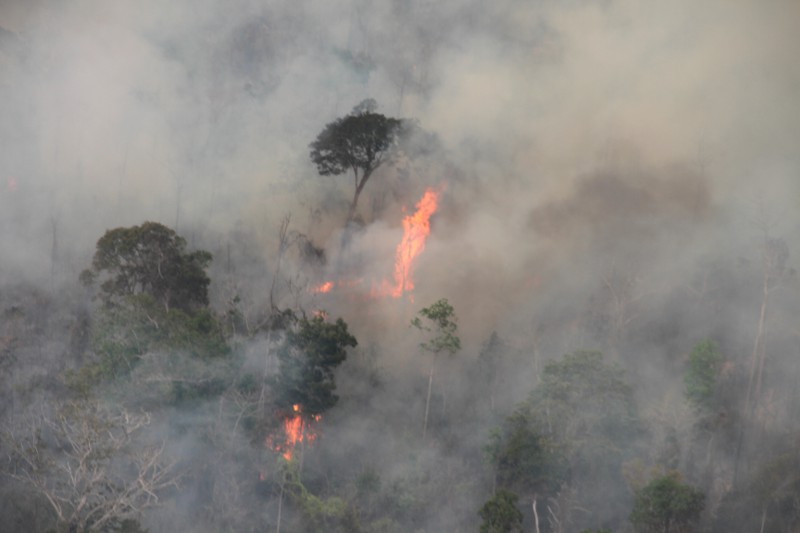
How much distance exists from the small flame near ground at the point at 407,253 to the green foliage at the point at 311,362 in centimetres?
730

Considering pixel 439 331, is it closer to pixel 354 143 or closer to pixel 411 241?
pixel 411 241

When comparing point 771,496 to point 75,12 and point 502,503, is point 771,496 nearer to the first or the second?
point 502,503

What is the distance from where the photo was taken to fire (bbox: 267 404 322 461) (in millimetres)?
37438

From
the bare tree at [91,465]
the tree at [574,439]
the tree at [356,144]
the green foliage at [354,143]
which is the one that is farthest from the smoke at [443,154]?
the bare tree at [91,465]

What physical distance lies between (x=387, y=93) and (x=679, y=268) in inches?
651

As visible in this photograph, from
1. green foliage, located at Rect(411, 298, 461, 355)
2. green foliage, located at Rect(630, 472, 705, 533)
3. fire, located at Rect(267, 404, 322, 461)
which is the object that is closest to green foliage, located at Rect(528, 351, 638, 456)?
green foliage, located at Rect(630, 472, 705, 533)

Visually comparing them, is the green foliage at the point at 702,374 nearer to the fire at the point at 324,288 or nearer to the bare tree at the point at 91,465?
the fire at the point at 324,288

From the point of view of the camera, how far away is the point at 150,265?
127 feet

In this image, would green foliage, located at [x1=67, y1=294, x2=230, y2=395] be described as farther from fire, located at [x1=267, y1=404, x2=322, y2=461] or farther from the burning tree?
fire, located at [x1=267, y1=404, x2=322, y2=461]

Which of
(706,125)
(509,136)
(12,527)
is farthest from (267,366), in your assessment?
Result: (706,125)

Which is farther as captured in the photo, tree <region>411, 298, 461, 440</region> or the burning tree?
tree <region>411, 298, 461, 440</region>

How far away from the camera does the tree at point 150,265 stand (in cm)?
3828

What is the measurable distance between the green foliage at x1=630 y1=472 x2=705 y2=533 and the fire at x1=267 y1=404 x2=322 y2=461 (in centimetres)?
1251

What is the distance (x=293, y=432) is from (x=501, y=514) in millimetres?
10167
